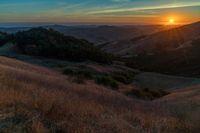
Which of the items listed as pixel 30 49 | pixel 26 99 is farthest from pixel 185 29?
pixel 26 99

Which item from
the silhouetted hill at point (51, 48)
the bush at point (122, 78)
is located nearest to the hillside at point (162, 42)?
the silhouetted hill at point (51, 48)

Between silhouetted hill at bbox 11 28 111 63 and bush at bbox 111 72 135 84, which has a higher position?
silhouetted hill at bbox 11 28 111 63

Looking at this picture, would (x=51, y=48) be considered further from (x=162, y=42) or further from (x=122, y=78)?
(x=162, y=42)

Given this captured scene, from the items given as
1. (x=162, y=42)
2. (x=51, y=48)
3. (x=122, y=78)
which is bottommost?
(x=162, y=42)

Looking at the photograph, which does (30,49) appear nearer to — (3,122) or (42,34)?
(42,34)

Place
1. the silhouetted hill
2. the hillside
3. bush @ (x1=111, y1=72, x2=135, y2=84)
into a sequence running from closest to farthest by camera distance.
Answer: bush @ (x1=111, y1=72, x2=135, y2=84), the silhouetted hill, the hillside

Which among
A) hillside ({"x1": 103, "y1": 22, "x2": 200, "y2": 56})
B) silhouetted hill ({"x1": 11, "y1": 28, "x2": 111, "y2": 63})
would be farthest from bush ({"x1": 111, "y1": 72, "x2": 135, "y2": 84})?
hillside ({"x1": 103, "y1": 22, "x2": 200, "y2": 56})

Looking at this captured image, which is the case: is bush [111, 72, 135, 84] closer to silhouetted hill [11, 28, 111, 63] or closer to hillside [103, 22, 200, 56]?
silhouetted hill [11, 28, 111, 63]

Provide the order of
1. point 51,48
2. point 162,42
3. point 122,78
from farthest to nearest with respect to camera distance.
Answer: point 162,42 < point 51,48 < point 122,78

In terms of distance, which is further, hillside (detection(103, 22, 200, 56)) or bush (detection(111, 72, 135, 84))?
hillside (detection(103, 22, 200, 56))

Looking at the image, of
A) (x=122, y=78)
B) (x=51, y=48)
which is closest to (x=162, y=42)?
(x=51, y=48)

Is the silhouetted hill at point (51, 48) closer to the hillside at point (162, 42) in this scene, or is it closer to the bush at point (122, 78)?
the bush at point (122, 78)

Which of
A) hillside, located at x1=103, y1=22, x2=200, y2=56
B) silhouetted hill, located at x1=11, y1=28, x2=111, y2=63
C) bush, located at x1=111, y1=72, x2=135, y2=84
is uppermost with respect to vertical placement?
silhouetted hill, located at x1=11, y1=28, x2=111, y2=63

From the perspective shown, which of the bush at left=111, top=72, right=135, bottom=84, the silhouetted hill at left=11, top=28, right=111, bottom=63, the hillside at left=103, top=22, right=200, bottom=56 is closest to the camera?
the bush at left=111, top=72, right=135, bottom=84
